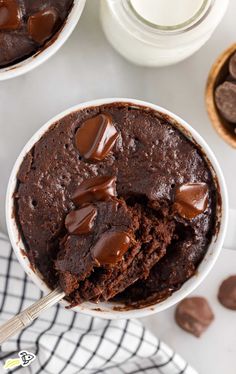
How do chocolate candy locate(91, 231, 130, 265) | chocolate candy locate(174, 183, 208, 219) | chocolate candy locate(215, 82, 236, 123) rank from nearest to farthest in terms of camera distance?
chocolate candy locate(91, 231, 130, 265), chocolate candy locate(174, 183, 208, 219), chocolate candy locate(215, 82, 236, 123)

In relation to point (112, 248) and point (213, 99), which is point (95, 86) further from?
point (112, 248)

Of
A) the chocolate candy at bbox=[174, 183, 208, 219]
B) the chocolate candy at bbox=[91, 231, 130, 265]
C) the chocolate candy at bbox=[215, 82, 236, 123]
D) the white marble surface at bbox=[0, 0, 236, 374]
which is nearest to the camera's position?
the chocolate candy at bbox=[91, 231, 130, 265]

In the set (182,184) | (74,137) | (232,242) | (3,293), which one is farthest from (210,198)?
(3,293)

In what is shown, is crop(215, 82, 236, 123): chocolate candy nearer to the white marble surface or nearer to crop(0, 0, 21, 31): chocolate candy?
the white marble surface

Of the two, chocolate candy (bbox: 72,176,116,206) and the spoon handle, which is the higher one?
chocolate candy (bbox: 72,176,116,206)

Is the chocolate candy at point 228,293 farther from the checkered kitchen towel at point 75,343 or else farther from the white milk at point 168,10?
the white milk at point 168,10

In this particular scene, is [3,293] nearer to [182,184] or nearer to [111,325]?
[111,325]

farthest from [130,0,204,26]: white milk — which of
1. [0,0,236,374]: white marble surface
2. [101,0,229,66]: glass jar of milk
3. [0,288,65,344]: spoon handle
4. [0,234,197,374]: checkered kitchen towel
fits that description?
[0,234,197,374]: checkered kitchen towel
